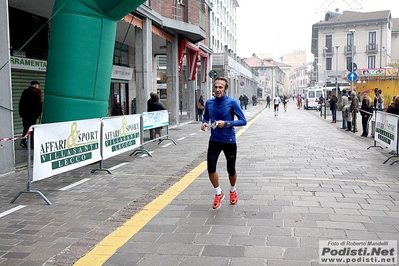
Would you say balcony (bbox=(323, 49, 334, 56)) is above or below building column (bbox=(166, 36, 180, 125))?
above

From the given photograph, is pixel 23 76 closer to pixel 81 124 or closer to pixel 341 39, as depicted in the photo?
pixel 81 124

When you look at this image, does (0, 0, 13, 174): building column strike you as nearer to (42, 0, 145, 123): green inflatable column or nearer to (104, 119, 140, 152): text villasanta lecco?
(42, 0, 145, 123): green inflatable column

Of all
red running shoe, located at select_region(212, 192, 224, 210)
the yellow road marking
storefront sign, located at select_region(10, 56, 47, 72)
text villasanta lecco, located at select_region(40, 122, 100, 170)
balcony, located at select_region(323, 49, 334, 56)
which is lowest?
the yellow road marking

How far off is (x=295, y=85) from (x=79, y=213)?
145 m

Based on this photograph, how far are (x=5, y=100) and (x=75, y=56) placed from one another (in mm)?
1749

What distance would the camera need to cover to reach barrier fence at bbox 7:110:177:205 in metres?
6.43

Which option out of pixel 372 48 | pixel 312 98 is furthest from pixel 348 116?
pixel 372 48

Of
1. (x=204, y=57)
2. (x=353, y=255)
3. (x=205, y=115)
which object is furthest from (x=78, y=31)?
(x=204, y=57)

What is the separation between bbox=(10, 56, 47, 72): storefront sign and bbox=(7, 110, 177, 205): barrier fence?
5859 millimetres

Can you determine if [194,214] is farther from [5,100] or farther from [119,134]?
[5,100]

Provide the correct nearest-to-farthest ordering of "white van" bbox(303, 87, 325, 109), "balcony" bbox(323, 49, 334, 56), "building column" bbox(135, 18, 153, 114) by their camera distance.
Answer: "building column" bbox(135, 18, 153, 114), "white van" bbox(303, 87, 325, 109), "balcony" bbox(323, 49, 334, 56)

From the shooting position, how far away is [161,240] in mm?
4590

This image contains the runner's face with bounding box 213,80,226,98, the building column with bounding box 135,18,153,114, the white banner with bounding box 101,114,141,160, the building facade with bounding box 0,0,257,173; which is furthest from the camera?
the building column with bounding box 135,18,153,114

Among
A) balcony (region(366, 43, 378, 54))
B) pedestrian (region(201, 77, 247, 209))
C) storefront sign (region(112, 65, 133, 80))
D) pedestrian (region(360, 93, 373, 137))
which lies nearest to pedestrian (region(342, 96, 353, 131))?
pedestrian (region(360, 93, 373, 137))
